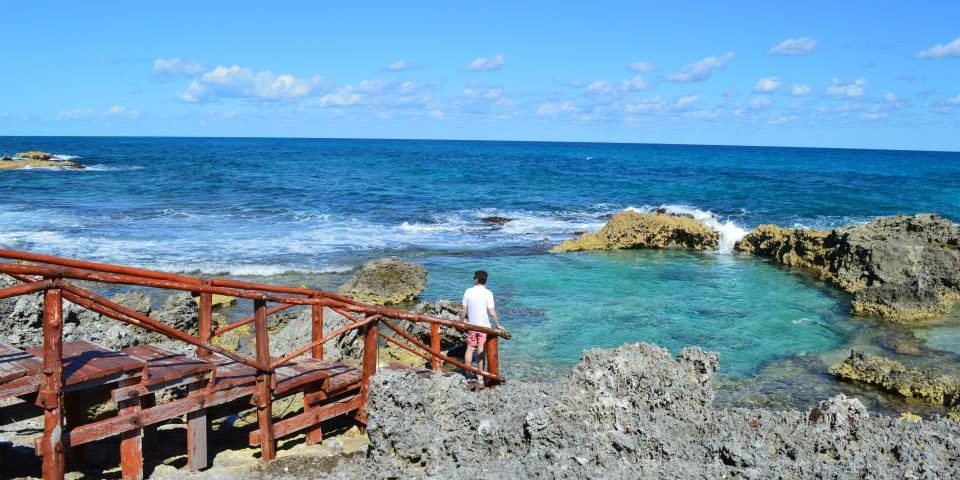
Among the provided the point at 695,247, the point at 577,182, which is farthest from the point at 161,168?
the point at 695,247

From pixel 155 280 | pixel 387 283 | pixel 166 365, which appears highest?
pixel 155 280

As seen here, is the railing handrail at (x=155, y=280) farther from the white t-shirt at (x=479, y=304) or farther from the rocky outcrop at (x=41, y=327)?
the rocky outcrop at (x=41, y=327)

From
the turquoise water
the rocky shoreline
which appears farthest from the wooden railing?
the turquoise water

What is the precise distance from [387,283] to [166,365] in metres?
10.1

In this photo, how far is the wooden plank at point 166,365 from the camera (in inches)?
234

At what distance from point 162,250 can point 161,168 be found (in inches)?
1893

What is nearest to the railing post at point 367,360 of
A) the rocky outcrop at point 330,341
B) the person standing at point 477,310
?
the rocky outcrop at point 330,341

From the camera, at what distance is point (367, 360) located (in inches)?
287

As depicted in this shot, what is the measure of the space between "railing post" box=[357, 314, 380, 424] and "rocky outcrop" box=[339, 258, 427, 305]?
8669 millimetres

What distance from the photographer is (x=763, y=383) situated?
11383mm

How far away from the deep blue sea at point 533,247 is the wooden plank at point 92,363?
6790 millimetres

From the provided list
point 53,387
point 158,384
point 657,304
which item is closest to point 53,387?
point 53,387

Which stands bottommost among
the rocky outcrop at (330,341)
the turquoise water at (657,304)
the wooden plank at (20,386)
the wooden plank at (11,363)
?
the turquoise water at (657,304)

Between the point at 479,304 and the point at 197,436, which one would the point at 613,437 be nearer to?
the point at 197,436
